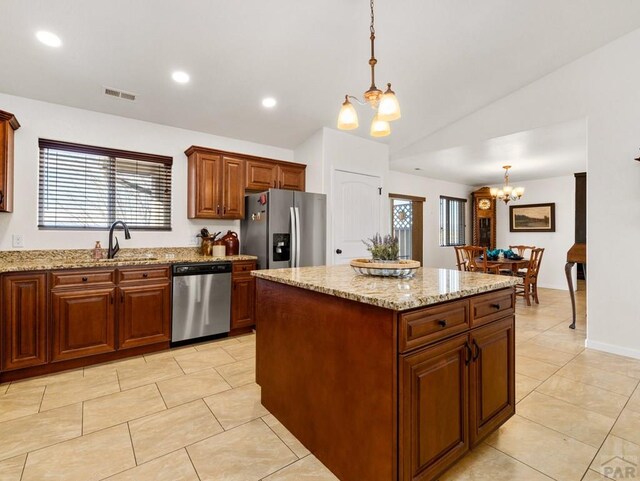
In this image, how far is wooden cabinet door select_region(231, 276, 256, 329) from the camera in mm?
3592

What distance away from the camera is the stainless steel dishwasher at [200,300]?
127 inches

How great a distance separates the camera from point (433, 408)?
136 centimetres

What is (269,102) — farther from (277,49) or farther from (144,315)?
(144,315)

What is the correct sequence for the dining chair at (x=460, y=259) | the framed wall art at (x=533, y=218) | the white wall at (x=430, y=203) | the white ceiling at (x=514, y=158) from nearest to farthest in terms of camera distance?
the white ceiling at (x=514, y=158)
the dining chair at (x=460, y=259)
the white wall at (x=430, y=203)
the framed wall art at (x=533, y=218)

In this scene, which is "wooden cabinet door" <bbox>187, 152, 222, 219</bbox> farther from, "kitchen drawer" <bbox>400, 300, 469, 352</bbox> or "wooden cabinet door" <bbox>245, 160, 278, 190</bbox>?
"kitchen drawer" <bbox>400, 300, 469, 352</bbox>

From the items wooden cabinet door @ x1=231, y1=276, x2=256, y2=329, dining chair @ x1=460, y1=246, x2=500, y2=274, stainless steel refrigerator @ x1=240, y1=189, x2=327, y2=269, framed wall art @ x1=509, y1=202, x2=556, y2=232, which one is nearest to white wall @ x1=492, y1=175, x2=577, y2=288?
framed wall art @ x1=509, y1=202, x2=556, y2=232

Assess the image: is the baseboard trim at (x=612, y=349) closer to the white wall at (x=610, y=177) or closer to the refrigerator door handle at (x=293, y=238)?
the white wall at (x=610, y=177)

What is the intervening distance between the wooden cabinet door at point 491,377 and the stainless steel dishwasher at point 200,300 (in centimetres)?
264

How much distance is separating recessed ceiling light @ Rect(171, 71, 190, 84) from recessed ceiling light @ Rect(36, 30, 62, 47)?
817mm

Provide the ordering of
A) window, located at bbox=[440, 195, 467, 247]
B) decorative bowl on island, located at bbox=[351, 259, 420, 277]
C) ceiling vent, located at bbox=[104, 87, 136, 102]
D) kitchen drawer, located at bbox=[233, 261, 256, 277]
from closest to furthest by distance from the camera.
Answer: decorative bowl on island, located at bbox=[351, 259, 420, 277], ceiling vent, located at bbox=[104, 87, 136, 102], kitchen drawer, located at bbox=[233, 261, 256, 277], window, located at bbox=[440, 195, 467, 247]

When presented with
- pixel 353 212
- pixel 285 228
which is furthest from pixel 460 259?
pixel 285 228

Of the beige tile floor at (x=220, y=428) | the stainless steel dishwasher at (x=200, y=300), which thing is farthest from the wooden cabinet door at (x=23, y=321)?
the stainless steel dishwasher at (x=200, y=300)

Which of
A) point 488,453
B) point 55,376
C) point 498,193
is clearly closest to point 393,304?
point 488,453

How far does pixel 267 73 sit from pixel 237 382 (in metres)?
2.80
